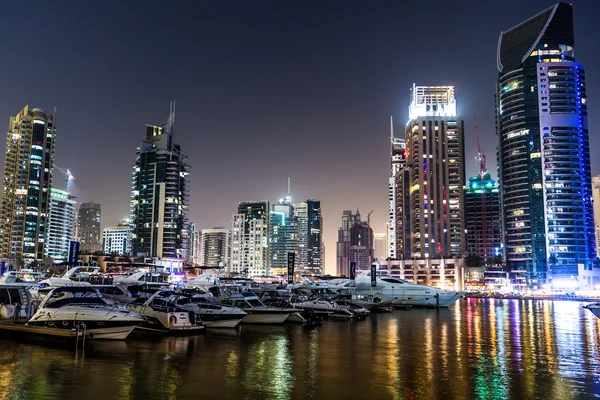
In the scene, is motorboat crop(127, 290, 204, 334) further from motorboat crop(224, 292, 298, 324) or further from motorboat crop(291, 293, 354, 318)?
motorboat crop(291, 293, 354, 318)

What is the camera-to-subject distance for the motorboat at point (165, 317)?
1492 inches

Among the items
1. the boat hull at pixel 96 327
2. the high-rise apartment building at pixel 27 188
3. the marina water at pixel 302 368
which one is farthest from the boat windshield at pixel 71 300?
the high-rise apartment building at pixel 27 188

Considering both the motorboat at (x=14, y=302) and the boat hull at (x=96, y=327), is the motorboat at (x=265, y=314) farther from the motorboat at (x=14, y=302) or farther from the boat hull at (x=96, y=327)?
the motorboat at (x=14, y=302)

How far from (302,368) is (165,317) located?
15529 mm

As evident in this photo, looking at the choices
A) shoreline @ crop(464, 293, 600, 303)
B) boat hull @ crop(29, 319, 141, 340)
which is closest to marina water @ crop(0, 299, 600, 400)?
boat hull @ crop(29, 319, 141, 340)

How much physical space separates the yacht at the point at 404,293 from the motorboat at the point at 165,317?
5024 centimetres

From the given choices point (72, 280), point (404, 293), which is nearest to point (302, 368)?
point (72, 280)

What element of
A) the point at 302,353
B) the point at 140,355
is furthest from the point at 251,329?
the point at 140,355

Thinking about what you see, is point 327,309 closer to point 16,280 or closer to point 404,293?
point 404,293

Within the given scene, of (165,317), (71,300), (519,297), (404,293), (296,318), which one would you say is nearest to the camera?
(71,300)

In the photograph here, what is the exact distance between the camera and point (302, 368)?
26188mm

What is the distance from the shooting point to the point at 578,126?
19150 cm

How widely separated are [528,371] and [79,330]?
26.7m

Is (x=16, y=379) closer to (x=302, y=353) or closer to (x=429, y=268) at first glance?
(x=302, y=353)
